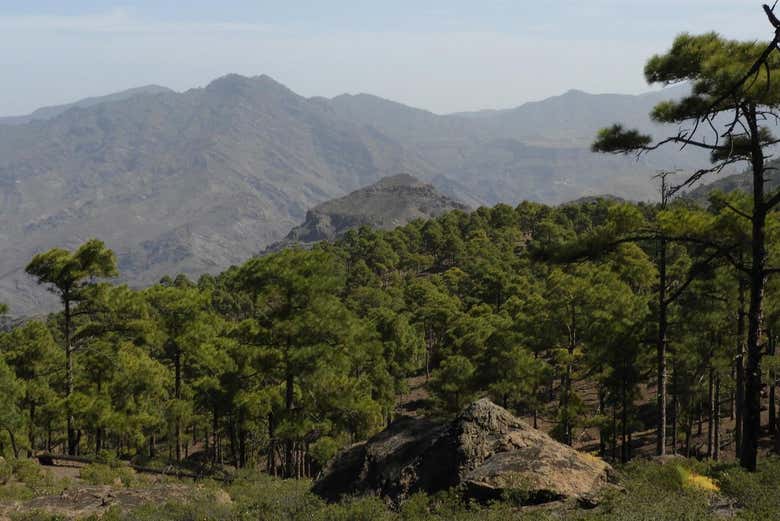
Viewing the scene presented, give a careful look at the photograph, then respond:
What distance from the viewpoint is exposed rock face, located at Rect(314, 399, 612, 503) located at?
37.0 ft

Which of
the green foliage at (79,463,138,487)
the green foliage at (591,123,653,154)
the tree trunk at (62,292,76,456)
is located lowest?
the green foliage at (79,463,138,487)

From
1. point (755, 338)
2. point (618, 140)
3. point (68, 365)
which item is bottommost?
point (68, 365)

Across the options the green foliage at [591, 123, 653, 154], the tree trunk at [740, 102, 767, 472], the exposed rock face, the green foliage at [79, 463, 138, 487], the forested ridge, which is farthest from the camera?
the forested ridge

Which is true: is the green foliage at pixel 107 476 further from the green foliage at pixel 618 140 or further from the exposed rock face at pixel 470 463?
the green foliage at pixel 618 140

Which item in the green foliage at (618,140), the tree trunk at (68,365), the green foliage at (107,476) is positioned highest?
the green foliage at (618,140)

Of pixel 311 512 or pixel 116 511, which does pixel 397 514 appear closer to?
pixel 311 512

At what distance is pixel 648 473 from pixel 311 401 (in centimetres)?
1561

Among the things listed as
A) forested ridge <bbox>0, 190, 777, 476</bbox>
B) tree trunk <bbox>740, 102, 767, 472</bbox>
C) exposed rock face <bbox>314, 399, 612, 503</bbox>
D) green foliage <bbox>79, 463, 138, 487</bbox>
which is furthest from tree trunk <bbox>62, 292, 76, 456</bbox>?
tree trunk <bbox>740, 102, 767, 472</bbox>

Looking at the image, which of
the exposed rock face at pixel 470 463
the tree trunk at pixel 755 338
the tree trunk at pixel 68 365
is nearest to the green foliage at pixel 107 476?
the tree trunk at pixel 68 365

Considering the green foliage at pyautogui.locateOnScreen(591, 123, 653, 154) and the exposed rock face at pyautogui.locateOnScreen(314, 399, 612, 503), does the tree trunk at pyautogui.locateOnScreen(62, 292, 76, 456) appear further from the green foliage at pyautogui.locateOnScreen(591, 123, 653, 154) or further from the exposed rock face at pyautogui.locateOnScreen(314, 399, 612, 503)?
the green foliage at pyautogui.locateOnScreen(591, 123, 653, 154)

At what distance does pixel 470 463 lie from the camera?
12.5m

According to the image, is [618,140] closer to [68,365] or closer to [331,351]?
[331,351]

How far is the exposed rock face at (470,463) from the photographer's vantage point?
11.3 metres

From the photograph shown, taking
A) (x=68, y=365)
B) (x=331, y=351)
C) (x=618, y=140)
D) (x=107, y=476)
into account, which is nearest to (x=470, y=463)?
(x=618, y=140)
